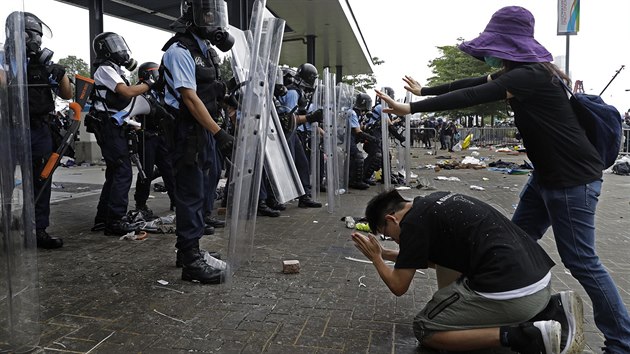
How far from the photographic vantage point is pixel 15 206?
2297 mm

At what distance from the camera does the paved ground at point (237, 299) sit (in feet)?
8.48

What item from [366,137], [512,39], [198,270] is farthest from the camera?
[366,137]

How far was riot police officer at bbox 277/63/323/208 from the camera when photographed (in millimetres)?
6730

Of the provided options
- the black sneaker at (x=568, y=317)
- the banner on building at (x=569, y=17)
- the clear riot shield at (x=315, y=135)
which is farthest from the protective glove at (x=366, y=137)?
the black sneaker at (x=568, y=317)

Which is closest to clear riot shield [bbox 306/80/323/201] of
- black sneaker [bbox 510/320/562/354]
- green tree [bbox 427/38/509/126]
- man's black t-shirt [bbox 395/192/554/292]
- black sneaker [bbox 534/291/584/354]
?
man's black t-shirt [bbox 395/192/554/292]

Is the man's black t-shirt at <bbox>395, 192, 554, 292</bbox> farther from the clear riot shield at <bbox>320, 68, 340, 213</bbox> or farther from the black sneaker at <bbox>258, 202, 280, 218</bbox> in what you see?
the clear riot shield at <bbox>320, 68, 340, 213</bbox>

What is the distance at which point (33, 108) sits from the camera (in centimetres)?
425

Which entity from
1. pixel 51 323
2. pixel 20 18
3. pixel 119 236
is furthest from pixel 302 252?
pixel 20 18

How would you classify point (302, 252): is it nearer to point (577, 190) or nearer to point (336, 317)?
point (336, 317)

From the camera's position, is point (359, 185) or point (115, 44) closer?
point (115, 44)

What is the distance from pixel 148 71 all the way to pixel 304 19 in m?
10.3

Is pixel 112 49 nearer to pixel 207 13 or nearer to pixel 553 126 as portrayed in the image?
pixel 207 13

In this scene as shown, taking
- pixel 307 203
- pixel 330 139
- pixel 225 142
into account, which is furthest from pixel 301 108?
pixel 225 142

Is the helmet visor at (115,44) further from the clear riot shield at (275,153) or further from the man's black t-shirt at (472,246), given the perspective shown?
the man's black t-shirt at (472,246)
